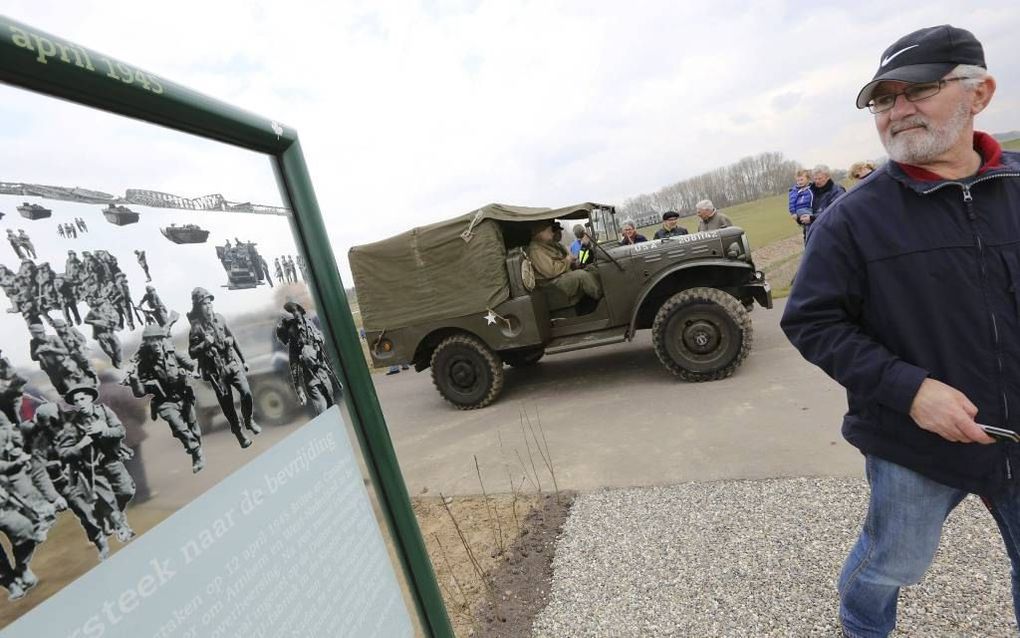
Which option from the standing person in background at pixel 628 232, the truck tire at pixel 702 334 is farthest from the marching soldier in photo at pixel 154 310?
the standing person in background at pixel 628 232

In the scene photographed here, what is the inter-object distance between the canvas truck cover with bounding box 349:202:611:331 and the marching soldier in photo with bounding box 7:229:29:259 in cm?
534

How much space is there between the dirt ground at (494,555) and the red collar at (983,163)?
2.27 metres

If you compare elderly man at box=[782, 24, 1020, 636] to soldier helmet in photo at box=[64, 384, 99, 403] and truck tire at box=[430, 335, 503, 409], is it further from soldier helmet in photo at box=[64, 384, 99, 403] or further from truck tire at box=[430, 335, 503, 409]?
truck tire at box=[430, 335, 503, 409]

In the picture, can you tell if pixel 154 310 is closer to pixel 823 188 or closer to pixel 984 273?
pixel 984 273

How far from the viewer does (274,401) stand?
1062mm

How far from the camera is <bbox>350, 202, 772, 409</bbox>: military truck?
18.4 ft

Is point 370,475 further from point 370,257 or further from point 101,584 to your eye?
point 370,257

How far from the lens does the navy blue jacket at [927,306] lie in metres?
1.50

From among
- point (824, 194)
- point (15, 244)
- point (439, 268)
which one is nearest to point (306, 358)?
point (15, 244)

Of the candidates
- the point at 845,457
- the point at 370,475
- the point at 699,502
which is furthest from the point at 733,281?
the point at 370,475

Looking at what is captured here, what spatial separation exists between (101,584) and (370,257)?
19.7 feet

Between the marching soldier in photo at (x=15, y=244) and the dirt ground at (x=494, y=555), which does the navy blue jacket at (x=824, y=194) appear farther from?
the marching soldier in photo at (x=15, y=244)

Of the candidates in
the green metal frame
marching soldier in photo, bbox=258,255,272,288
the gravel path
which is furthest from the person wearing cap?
marching soldier in photo, bbox=258,255,272,288

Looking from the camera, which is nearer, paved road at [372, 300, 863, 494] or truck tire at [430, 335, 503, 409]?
paved road at [372, 300, 863, 494]
